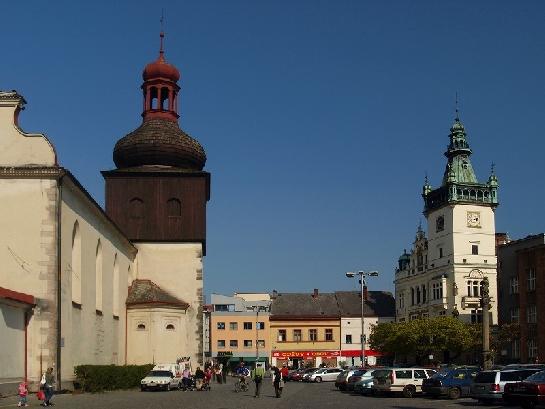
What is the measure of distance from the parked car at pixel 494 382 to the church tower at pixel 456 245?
68972 millimetres

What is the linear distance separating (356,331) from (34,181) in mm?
85538

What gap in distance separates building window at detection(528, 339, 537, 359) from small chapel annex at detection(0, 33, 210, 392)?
34.0 meters

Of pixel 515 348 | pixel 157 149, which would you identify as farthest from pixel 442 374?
pixel 515 348

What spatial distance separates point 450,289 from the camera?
107m

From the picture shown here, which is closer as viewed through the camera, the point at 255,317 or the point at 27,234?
the point at 27,234

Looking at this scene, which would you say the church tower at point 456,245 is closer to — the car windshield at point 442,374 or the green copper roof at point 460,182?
the green copper roof at point 460,182

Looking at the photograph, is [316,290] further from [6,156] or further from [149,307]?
[6,156]

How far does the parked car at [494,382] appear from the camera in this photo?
33875mm

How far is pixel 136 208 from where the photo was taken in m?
61.7

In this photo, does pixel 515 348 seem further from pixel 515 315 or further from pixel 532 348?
pixel 515 315

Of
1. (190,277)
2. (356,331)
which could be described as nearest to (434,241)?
(356,331)

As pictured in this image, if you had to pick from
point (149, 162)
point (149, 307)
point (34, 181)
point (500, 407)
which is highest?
point (149, 162)

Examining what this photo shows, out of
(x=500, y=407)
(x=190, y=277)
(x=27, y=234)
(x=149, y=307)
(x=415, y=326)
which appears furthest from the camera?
(x=415, y=326)

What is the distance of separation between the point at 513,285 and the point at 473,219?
21798 mm
